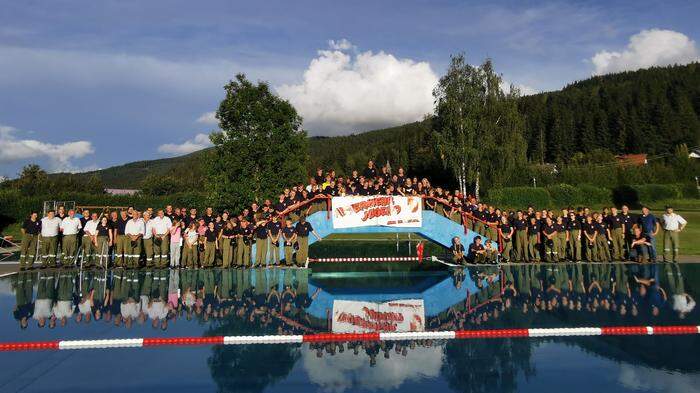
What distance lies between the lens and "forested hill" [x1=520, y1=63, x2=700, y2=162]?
10606 centimetres

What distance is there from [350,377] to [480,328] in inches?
124

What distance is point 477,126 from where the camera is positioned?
40406mm

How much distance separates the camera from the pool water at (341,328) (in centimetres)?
564

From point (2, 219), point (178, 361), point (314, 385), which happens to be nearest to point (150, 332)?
point (178, 361)

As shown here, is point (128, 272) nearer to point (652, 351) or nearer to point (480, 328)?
point (480, 328)

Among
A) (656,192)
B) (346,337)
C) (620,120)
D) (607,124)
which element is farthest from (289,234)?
(607,124)

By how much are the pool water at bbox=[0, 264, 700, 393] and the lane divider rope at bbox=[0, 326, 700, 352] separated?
7.4 inches

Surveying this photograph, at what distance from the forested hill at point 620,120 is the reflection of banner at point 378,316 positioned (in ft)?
369

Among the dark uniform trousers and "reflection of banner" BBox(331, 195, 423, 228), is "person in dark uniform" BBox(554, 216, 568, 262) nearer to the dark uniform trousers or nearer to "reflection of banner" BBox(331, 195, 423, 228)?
"reflection of banner" BBox(331, 195, 423, 228)

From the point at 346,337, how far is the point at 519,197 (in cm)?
3964

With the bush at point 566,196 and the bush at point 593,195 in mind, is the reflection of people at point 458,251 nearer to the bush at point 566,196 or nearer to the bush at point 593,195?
the bush at point 566,196

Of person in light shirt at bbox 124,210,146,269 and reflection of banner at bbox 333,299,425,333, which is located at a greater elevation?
person in light shirt at bbox 124,210,146,269

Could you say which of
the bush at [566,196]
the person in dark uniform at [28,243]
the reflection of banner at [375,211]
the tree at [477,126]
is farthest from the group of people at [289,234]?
the bush at [566,196]

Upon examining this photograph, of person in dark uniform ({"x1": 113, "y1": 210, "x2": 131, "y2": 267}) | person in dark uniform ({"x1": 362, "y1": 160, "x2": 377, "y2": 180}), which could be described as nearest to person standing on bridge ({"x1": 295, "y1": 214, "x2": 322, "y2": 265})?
person in dark uniform ({"x1": 362, "y1": 160, "x2": 377, "y2": 180})
